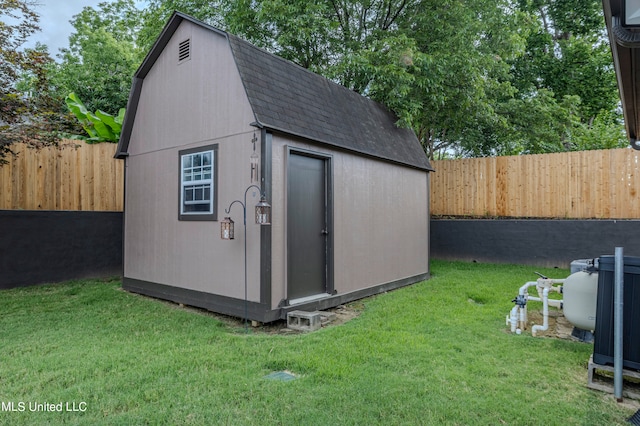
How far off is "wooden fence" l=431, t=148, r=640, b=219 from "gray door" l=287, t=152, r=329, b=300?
5993 mm

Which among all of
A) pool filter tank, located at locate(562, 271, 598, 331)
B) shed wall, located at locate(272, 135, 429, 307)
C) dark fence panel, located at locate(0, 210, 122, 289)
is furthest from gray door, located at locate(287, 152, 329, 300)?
dark fence panel, located at locate(0, 210, 122, 289)

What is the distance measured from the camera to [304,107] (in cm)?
564

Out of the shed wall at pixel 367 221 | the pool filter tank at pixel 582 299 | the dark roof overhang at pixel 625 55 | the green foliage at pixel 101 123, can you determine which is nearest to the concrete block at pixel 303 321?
the shed wall at pixel 367 221

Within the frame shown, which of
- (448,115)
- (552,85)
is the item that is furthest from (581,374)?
(552,85)

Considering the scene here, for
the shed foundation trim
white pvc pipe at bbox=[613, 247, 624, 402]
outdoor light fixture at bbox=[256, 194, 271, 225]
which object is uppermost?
outdoor light fixture at bbox=[256, 194, 271, 225]

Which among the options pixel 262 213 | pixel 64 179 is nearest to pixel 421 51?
pixel 262 213

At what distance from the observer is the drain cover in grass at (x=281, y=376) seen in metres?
3.12

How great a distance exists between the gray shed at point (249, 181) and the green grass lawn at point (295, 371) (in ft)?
2.51

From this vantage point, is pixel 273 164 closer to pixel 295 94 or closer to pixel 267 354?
pixel 295 94

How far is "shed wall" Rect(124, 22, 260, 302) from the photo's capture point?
16.3 ft

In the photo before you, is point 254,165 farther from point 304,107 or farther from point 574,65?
point 574,65

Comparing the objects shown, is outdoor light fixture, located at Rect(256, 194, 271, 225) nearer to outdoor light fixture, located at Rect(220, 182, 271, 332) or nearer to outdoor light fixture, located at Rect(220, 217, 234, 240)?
outdoor light fixture, located at Rect(220, 182, 271, 332)

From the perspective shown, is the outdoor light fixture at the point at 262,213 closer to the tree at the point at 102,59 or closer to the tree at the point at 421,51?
the tree at the point at 421,51

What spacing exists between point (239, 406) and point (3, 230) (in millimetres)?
6284
